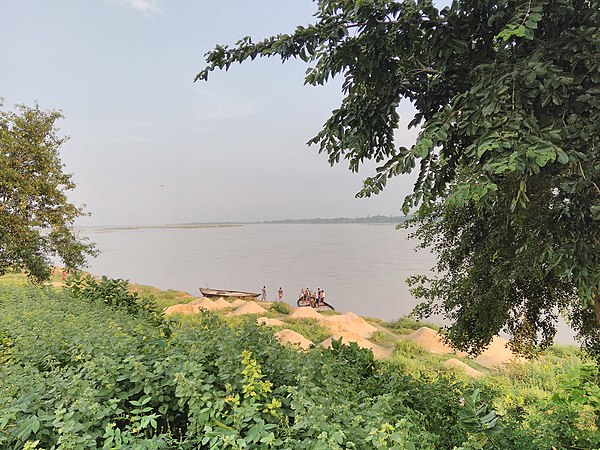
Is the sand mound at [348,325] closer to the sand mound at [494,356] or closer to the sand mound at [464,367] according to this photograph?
the sand mound at [464,367]

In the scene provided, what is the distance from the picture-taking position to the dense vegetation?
72.9 inches

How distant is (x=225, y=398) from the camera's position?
212cm

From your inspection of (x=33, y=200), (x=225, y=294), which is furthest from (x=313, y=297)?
(x=33, y=200)

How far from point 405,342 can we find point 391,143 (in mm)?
12493

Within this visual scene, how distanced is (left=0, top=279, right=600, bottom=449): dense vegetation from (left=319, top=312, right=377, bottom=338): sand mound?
12220mm

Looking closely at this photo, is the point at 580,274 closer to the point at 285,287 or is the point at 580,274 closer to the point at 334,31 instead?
the point at 334,31

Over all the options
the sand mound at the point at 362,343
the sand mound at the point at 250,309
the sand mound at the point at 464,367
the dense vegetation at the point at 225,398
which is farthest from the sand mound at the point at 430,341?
the dense vegetation at the point at 225,398

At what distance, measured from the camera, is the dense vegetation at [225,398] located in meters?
1.85

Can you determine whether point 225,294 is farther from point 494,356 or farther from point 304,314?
point 494,356

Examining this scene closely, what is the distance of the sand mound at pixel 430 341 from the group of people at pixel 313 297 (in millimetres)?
9998

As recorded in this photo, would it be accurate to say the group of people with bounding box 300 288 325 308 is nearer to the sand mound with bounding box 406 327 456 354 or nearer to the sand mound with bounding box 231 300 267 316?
the sand mound with bounding box 231 300 267 316

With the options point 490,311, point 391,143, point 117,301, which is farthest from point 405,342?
point 391,143

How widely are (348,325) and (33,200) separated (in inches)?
508

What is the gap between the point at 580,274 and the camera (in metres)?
2.36
